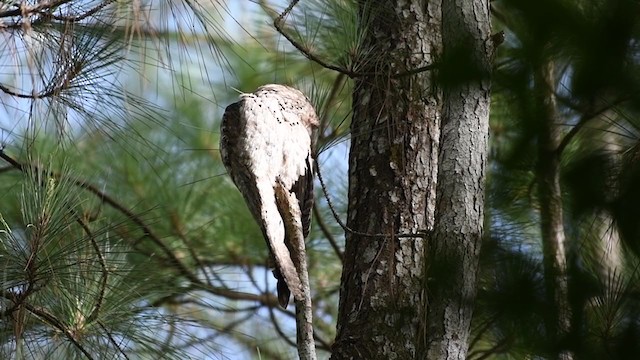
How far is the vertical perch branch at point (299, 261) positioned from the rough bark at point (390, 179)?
0.40ft

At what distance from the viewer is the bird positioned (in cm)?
214

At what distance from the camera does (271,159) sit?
2178mm

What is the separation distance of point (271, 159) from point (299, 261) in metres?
0.20

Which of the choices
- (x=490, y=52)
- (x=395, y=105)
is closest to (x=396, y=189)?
(x=395, y=105)

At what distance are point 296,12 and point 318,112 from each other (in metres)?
0.40

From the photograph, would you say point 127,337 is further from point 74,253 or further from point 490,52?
point 490,52

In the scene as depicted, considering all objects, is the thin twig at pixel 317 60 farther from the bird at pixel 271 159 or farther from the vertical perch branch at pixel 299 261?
the vertical perch branch at pixel 299 261

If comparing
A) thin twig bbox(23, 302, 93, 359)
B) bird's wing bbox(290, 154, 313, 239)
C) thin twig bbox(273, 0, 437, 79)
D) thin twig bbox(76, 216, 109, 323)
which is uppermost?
thin twig bbox(273, 0, 437, 79)

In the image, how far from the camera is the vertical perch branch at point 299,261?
2.12m

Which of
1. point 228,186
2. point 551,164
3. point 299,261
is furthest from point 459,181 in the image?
point 228,186

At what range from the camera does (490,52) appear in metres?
1.83

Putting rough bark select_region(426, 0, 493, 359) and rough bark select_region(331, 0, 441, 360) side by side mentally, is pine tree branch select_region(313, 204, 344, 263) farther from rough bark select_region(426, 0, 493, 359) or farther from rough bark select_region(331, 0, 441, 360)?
rough bark select_region(426, 0, 493, 359)

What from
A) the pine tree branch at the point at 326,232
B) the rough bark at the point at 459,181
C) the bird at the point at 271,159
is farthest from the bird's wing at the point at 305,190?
the pine tree branch at the point at 326,232

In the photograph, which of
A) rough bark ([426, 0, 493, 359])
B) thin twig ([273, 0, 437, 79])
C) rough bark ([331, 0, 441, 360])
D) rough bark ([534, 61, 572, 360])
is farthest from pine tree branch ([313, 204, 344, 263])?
rough bark ([534, 61, 572, 360])
